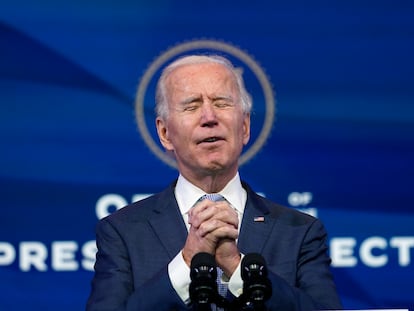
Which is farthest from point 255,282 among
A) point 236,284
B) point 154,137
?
point 154,137

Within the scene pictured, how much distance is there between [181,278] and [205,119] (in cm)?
46

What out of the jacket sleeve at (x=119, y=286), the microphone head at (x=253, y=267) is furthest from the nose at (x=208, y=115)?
the microphone head at (x=253, y=267)

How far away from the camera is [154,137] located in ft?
12.2

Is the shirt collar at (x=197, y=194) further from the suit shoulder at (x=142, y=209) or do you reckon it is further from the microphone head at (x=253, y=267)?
the microphone head at (x=253, y=267)

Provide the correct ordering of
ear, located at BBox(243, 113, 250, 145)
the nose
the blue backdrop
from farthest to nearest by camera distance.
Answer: the blue backdrop, ear, located at BBox(243, 113, 250, 145), the nose

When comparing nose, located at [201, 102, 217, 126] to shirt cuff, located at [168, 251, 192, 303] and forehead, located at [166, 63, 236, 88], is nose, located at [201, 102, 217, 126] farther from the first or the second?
shirt cuff, located at [168, 251, 192, 303]

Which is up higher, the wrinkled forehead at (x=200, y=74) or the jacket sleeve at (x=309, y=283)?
the wrinkled forehead at (x=200, y=74)

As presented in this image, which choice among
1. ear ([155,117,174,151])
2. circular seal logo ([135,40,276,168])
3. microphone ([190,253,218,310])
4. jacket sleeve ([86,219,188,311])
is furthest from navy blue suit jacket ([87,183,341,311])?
circular seal logo ([135,40,276,168])

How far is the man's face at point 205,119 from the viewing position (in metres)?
2.59

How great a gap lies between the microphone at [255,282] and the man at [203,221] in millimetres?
216

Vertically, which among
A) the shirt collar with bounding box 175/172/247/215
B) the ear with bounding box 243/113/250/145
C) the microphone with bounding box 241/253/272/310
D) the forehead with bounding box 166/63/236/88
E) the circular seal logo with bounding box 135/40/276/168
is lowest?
the microphone with bounding box 241/253/272/310

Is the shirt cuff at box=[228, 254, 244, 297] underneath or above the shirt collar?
underneath

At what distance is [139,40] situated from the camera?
3.73 meters

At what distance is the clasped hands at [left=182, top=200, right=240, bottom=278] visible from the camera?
234 cm
